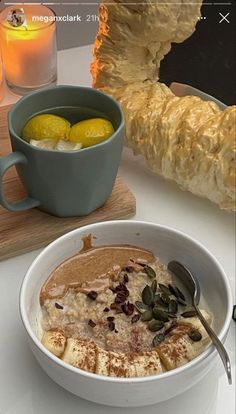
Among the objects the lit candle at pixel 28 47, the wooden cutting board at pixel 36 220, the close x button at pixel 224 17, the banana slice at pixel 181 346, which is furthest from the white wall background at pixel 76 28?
the banana slice at pixel 181 346

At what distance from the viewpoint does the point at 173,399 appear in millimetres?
503

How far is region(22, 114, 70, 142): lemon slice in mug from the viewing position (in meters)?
0.62

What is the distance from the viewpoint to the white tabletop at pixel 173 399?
19.6 inches

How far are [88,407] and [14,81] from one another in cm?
49

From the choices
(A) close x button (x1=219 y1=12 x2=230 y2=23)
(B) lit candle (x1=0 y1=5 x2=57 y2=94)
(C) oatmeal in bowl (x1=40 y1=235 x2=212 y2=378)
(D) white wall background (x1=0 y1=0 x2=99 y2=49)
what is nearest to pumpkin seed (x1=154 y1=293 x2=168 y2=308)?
(C) oatmeal in bowl (x1=40 y1=235 x2=212 y2=378)

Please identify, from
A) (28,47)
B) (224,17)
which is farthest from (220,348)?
(224,17)

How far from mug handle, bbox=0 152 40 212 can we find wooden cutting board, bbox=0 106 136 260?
0.05ft

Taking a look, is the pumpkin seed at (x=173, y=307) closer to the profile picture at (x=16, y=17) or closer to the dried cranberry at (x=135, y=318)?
the dried cranberry at (x=135, y=318)

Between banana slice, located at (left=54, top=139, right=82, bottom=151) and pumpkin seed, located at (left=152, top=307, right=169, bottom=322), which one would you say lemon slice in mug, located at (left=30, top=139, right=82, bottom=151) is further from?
pumpkin seed, located at (left=152, top=307, right=169, bottom=322)

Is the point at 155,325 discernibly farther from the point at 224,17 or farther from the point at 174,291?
the point at 224,17

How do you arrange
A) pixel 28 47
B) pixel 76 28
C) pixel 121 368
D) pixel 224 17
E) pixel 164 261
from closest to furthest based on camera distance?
1. pixel 121 368
2. pixel 164 261
3. pixel 28 47
4. pixel 76 28
5. pixel 224 17

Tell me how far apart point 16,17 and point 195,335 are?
19.9 inches

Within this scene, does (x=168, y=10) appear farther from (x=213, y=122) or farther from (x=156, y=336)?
(x=156, y=336)

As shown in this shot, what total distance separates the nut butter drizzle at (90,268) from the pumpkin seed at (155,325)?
56 millimetres
